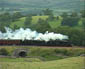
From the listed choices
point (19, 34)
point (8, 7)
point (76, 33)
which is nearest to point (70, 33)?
point (76, 33)

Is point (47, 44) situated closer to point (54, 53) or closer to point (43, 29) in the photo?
point (54, 53)

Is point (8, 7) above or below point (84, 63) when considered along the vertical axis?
below

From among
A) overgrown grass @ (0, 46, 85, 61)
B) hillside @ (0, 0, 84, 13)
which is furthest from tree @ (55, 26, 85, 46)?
hillside @ (0, 0, 84, 13)

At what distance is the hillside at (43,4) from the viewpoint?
6784 inches

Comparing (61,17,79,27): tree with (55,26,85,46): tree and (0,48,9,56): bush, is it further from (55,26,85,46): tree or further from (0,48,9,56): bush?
(0,48,9,56): bush

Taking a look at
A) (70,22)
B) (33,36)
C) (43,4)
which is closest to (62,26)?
(70,22)

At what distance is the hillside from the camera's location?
17232 cm

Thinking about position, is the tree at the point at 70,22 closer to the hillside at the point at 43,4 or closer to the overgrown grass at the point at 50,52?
the overgrown grass at the point at 50,52

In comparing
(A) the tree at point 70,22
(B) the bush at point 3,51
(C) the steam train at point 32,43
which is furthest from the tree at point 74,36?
(A) the tree at point 70,22

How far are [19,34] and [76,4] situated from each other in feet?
354

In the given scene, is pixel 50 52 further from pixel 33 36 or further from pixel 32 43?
pixel 33 36

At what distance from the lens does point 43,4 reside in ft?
603

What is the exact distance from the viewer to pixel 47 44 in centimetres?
7169

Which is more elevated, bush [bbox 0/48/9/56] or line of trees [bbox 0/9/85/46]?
bush [bbox 0/48/9/56]
